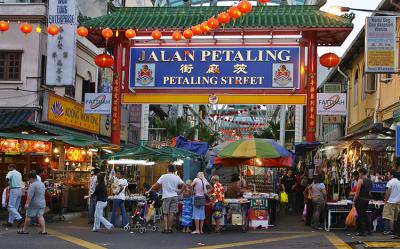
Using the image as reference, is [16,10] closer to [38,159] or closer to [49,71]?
[49,71]

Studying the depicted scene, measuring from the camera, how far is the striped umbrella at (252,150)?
1925 centimetres

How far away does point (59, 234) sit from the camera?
16.2 metres

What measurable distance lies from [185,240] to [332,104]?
9.00m

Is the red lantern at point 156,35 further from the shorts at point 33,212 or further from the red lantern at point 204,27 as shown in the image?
the shorts at point 33,212

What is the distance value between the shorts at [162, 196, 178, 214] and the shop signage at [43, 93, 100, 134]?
956 cm

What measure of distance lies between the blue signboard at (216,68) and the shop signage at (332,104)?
1420 millimetres

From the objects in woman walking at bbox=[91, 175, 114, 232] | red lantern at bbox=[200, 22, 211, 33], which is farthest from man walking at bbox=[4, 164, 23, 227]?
red lantern at bbox=[200, 22, 211, 33]

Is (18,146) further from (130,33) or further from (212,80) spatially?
(212,80)

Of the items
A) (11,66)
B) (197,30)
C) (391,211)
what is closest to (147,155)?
(197,30)

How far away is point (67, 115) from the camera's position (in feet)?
87.9

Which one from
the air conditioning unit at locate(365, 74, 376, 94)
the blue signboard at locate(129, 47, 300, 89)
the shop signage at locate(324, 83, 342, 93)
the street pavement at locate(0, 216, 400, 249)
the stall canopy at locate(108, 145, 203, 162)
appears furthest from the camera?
the shop signage at locate(324, 83, 342, 93)

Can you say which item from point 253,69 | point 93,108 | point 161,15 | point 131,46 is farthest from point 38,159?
point 253,69

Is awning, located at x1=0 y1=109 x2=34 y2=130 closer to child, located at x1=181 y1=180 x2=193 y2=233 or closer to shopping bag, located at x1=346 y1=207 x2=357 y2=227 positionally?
child, located at x1=181 y1=180 x2=193 y2=233

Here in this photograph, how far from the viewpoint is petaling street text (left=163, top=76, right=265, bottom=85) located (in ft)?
76.2
